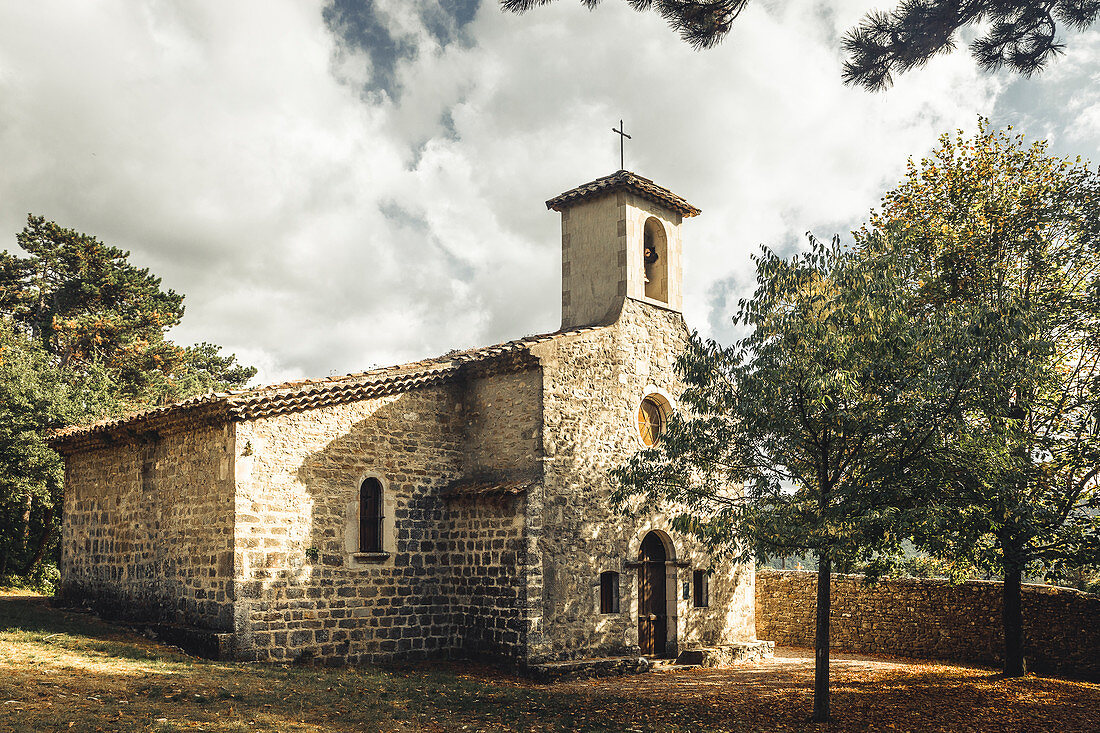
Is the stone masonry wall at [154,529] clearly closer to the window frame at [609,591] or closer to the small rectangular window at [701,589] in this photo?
the window frame at [609,591]

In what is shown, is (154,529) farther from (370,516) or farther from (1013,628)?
(1013,628)

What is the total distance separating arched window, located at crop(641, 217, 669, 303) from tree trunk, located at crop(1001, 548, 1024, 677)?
8633 mm

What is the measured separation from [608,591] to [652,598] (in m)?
1.45

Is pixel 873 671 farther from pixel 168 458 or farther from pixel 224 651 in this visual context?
pixel 168 458

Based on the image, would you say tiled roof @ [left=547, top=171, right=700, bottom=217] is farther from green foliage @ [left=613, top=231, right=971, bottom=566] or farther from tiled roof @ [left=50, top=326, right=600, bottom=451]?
green foliage @ [left=613, top=231, right=971, bottom=566]

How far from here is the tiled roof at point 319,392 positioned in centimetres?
1298

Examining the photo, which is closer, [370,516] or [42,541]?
[370,516]

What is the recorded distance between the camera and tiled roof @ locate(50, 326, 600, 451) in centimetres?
1298

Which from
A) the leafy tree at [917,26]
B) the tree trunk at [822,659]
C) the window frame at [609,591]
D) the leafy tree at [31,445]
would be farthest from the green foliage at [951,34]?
the leafy tree at [31,445]

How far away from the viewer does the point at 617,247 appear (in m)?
16.8

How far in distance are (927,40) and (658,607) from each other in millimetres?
11717

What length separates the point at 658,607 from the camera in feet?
53.4

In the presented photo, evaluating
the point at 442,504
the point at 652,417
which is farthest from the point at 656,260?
the point at 442,504

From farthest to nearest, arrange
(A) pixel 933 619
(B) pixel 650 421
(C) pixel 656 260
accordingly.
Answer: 1. (A) pixel 933 619
2. (C) pixel 656 260
3. (B) pixel 650 421
